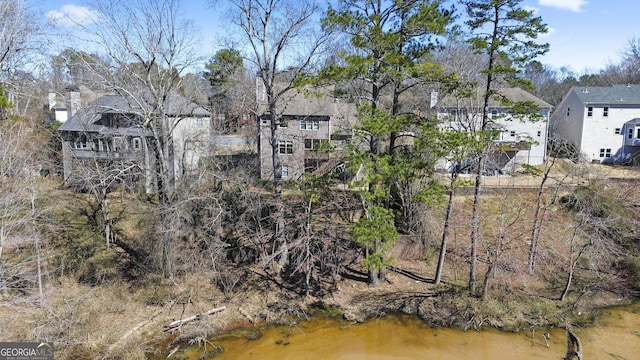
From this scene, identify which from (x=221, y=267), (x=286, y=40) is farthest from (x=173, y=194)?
(x=286, y=40)

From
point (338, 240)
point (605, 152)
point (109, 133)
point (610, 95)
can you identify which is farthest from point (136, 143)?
point (610, 95)

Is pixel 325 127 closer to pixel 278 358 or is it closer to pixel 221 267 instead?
pixel 221 267

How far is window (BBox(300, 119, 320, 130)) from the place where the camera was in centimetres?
3059

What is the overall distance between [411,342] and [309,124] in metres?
19.3

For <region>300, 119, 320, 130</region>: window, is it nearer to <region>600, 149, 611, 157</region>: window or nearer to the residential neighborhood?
the residential neighborhood

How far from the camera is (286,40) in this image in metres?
17.9

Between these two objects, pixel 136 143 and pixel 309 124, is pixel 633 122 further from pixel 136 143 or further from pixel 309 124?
pixel 136 143

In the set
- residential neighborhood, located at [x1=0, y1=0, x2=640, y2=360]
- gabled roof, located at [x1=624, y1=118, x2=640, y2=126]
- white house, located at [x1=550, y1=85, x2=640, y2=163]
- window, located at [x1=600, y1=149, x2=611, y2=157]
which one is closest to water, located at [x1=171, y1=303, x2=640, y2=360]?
residential neighborhood, located at [x1=0, y1=0, x2=640, y2=360]

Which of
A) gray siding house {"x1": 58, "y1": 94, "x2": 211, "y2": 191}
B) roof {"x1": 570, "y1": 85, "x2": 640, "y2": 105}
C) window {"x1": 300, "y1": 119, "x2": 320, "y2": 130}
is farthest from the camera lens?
roof {"x1": 570, "y1": 85, "x2": 640, "y2": 105}

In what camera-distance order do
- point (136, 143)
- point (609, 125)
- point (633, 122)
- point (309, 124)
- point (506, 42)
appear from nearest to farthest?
point (506, 42)
point (136, 143)
point (309, 124)
point (633, 122)
point (609, 125)

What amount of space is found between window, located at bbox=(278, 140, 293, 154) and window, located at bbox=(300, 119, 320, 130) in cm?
157

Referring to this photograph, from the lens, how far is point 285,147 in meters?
30.9

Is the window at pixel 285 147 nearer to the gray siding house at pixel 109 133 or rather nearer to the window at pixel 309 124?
the window at pixel 309 124

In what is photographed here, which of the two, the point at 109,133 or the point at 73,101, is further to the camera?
the point at 73,101
